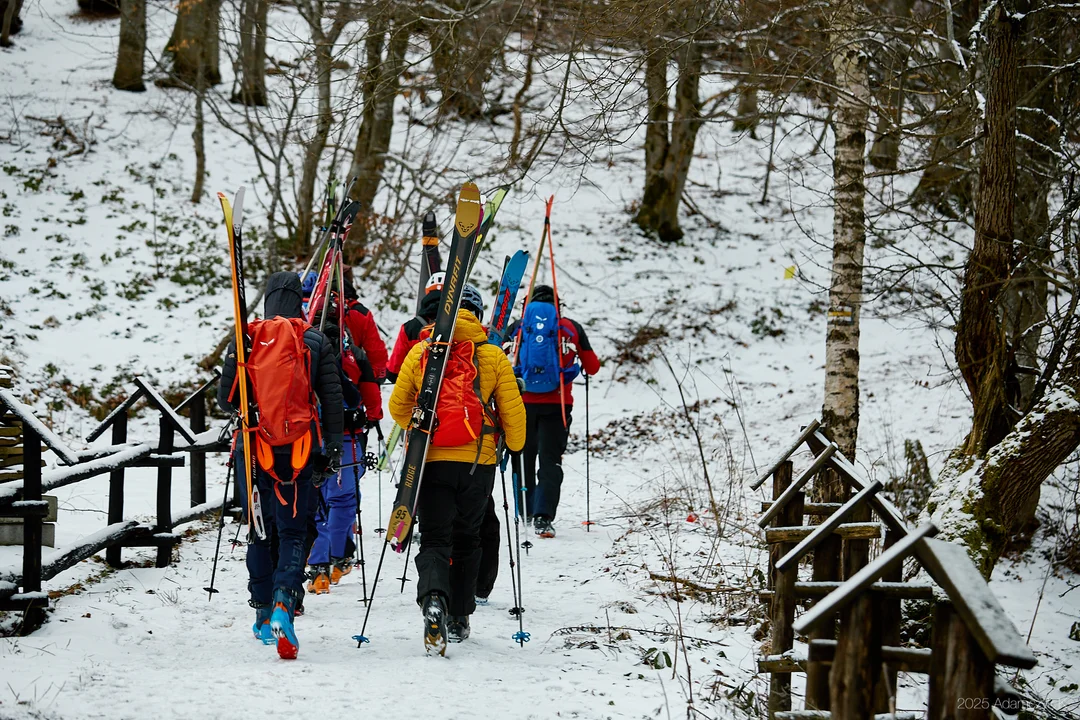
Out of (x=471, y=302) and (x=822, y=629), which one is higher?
(x=471, y=302)

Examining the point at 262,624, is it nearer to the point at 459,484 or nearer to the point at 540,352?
the point at 459,484

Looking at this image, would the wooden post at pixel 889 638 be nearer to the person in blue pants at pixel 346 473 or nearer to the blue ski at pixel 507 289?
the person in blue pants at pixel 346 473

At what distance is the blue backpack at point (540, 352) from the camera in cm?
813

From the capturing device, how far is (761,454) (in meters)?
12.0

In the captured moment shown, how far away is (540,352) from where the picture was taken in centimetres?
814

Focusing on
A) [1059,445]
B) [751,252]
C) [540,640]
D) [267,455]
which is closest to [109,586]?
[267,455]

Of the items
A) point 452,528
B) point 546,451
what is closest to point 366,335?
point 452,528

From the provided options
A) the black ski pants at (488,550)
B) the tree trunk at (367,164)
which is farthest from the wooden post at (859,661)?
the tree trunk at (367,164)

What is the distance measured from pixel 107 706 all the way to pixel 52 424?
827 centimetres

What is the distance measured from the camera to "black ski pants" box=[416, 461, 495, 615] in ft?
16.1

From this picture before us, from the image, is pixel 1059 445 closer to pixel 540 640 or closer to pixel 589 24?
pixel 540 640

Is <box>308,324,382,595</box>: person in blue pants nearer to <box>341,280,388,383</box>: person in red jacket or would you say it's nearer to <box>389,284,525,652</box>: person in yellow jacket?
<box>341,280,388,383</box>: person in red jacket

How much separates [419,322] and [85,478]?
2331 mm

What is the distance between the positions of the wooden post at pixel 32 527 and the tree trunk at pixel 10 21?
20.4 meters
